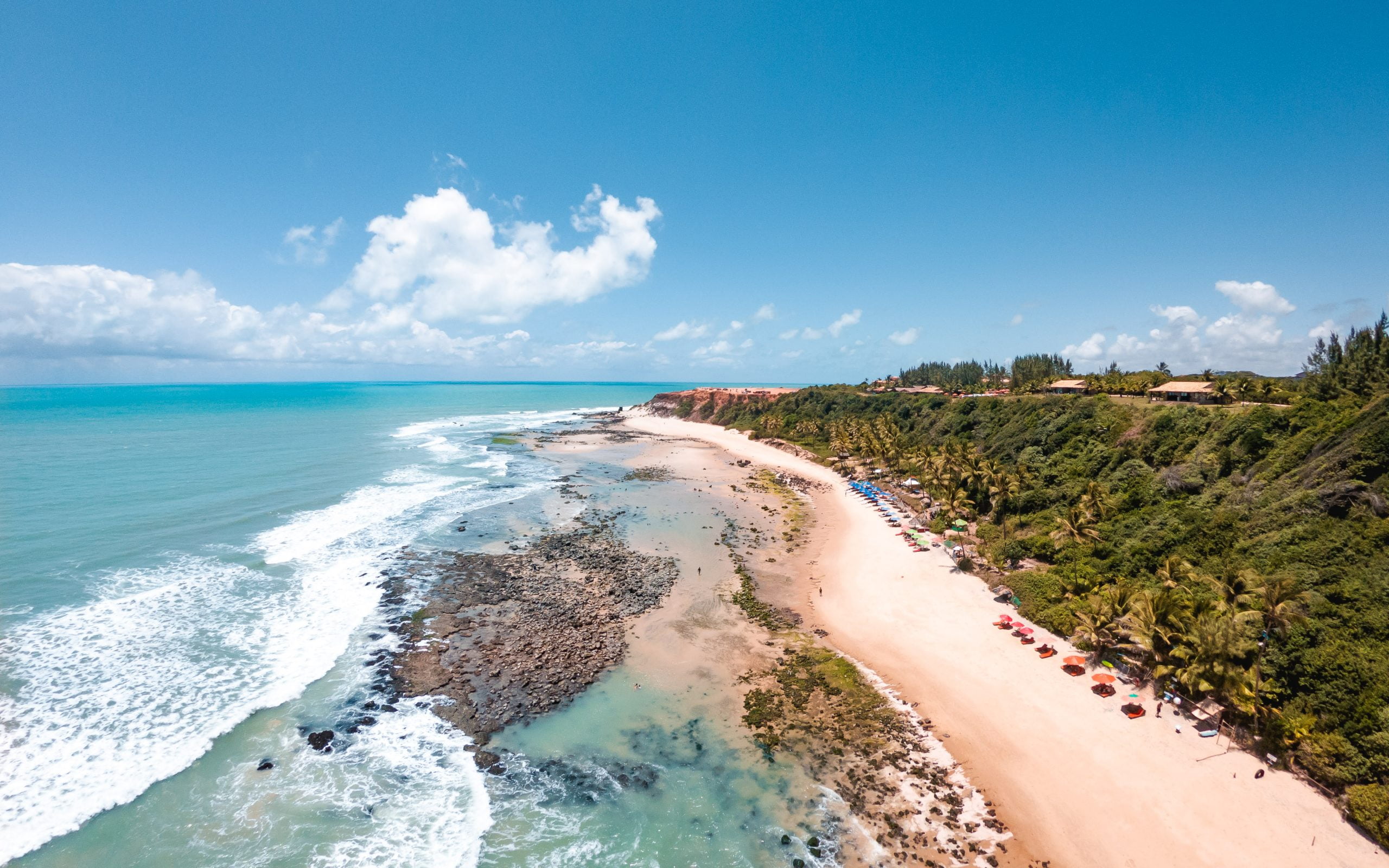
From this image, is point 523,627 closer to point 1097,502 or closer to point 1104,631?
point 1104,631

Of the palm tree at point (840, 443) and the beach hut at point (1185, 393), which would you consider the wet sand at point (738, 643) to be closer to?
the palm tree at point (840, 443)

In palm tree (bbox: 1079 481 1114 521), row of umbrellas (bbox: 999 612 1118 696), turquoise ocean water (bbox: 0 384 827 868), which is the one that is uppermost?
palm tree (bbox: 1079 481 1114 521)

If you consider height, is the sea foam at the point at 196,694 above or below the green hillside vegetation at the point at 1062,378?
below

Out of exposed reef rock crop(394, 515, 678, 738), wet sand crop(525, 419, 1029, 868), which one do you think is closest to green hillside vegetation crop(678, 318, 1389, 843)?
wet sand crop(525, 419, 1029, 868)

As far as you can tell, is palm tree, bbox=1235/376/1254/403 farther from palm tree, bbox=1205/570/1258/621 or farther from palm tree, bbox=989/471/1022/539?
palm tree, bbox=1205/570/1258/621

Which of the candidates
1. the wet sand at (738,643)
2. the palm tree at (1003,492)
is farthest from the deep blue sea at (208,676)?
the palm tree at (1003,492)

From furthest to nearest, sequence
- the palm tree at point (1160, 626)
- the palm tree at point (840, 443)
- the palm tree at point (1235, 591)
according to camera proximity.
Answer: the palm tree at point (840, 443)
the palm tree at point (1235, 591)
the palm tree at point (1160, 626)
